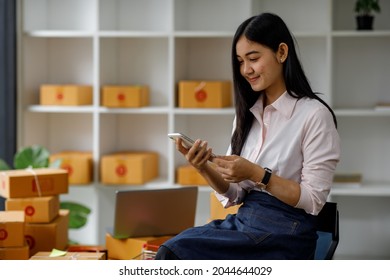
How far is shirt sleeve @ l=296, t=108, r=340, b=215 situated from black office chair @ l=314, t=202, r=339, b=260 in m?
0.17

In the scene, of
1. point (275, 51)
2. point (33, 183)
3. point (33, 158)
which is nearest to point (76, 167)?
point (33, 158)

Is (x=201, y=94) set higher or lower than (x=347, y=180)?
higher

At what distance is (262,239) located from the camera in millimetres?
1895

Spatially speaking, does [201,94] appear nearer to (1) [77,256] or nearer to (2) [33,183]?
(2) [33,183]

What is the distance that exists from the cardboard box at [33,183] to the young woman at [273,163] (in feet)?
3.67

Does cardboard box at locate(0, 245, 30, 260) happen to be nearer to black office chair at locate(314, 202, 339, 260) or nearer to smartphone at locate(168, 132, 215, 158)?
smartphone at locate(168, 132, 215, 158)

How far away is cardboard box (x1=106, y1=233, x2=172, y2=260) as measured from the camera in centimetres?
266

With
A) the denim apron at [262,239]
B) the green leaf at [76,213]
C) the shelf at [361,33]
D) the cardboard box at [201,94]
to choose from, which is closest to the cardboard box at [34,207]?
the green leaf at [76,213]

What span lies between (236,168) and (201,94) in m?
2.11

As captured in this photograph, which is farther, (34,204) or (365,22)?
(365,22)

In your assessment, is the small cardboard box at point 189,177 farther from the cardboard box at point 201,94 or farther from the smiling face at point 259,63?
the smiling face at point 259,63

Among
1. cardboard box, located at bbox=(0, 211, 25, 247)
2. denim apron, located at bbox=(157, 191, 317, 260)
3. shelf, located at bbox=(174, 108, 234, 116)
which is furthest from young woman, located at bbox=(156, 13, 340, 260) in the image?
shelf, located at bbox=(174, 108, 234, 116)

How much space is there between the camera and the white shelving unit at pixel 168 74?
13.3 ft

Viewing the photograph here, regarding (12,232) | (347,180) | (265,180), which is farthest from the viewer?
(347,180)
